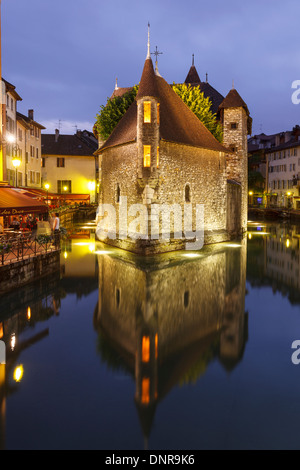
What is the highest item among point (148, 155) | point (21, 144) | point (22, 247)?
point (21, 144)

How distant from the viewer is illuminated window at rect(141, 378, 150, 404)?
20.0 ft

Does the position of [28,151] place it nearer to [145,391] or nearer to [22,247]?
[22,247]

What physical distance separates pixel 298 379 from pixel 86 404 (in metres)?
3.75

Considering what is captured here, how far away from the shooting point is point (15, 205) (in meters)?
13.9

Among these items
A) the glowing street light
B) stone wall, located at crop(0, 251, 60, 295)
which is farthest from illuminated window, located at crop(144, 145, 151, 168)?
the glowing street light

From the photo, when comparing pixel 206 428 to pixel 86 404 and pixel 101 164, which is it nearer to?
pixel 86 404

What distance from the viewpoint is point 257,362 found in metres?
7.59

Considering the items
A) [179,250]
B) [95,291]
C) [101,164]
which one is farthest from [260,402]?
[101,164]

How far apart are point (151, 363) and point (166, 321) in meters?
2.52

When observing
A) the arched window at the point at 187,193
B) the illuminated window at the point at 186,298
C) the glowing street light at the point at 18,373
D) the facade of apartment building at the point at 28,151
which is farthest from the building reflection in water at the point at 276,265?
the facade of apartment building at the point at 28,151

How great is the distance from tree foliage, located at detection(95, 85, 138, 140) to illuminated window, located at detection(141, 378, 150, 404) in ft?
79.9

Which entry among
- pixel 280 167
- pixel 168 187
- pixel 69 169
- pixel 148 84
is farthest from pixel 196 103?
pixel 280 167

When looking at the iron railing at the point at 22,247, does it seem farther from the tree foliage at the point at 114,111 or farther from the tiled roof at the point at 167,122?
the tree foliage at the point at 114,111
